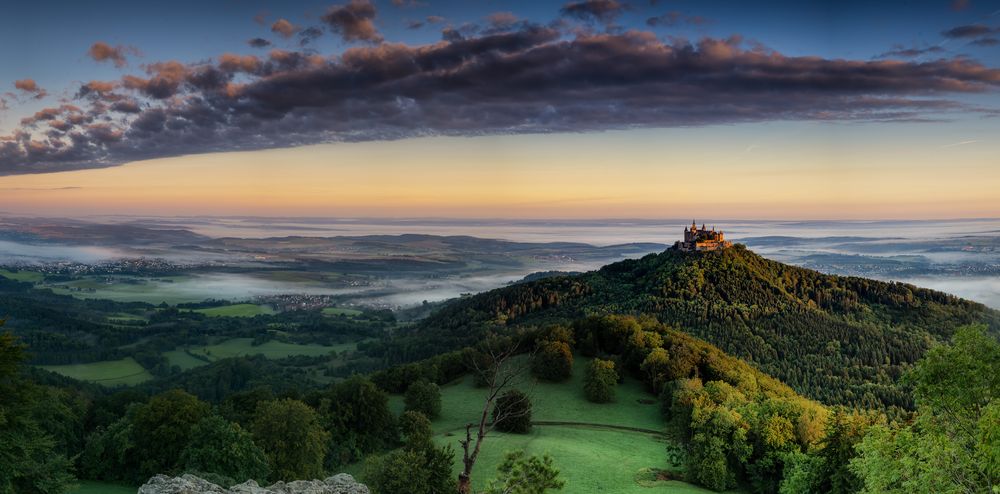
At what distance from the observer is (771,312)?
383ft

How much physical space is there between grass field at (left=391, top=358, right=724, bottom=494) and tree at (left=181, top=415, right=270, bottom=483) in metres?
15.4

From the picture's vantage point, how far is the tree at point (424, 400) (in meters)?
61.8

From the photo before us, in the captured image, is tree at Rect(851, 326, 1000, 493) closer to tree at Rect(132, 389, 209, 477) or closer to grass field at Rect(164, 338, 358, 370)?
tree at Rect(132, 389, 209, 477)

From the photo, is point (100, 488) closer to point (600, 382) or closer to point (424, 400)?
point (424, 400)

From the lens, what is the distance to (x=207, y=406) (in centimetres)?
4934

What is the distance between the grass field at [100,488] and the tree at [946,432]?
46.1m

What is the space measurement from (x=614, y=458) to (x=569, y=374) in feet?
88.0

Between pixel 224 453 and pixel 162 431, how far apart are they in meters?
9.23

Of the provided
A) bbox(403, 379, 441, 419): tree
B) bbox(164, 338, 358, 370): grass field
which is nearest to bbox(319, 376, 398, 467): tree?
bbox(403, 379, 441, 419): tree

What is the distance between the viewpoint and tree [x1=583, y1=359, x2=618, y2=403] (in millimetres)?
66312

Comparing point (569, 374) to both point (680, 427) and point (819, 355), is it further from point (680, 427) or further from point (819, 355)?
point (819, 355)

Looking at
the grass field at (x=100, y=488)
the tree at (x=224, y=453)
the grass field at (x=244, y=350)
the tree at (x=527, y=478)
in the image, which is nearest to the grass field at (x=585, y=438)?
the tree at (x=224, y=453)

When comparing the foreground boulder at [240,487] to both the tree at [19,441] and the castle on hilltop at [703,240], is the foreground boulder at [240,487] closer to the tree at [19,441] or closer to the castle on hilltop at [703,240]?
the tree at [19,441]

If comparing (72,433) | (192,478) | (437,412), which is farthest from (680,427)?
(72,433)
